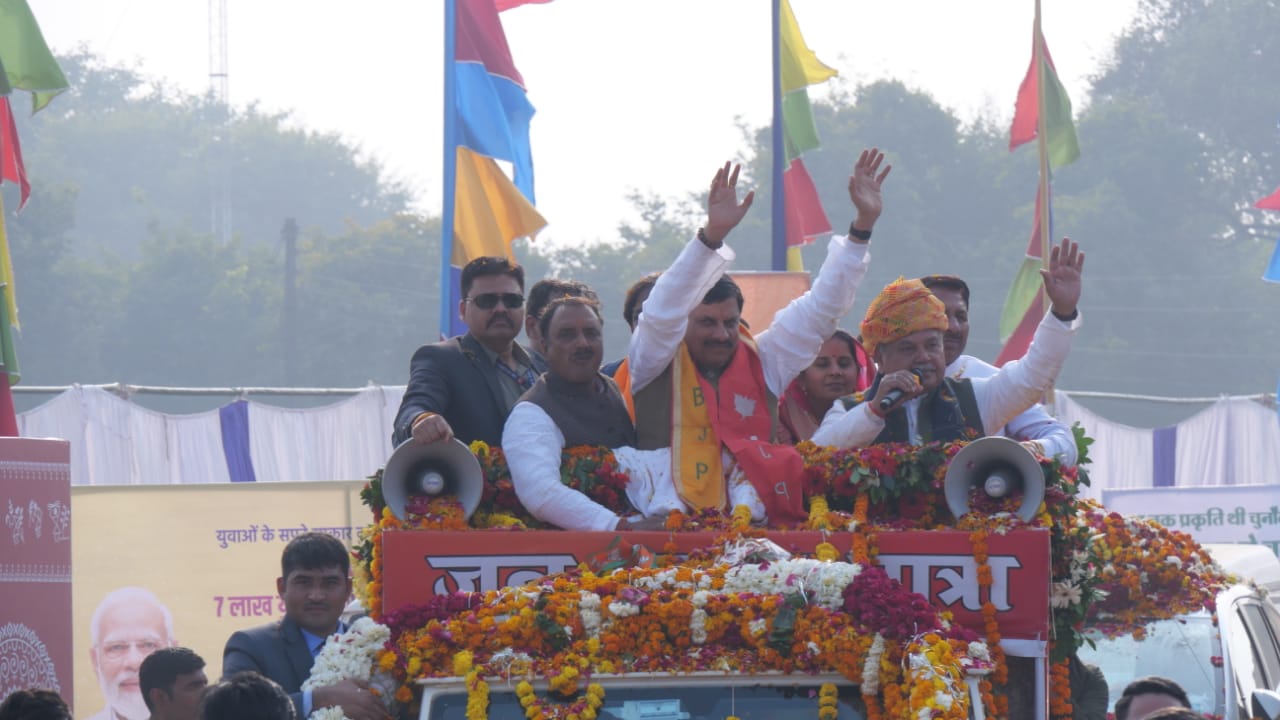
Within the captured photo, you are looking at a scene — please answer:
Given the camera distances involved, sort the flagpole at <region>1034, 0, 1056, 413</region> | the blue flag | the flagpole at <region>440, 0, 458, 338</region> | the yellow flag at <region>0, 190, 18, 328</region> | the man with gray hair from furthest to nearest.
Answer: the blue flag
the flagpole at <region>1034, 0, 1056, 413</region>
the flagpole at <region>440, 0, 458, 338</region>
the man with gray hair
the yellow flag at <region>0, 190, 18, 328</region>

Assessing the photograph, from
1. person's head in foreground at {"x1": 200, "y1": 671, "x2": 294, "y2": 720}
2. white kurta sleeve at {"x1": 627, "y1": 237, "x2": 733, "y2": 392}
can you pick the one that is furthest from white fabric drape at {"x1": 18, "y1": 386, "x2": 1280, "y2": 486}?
person's head in foreground at {"x1": 200, "y1": 671, "x2": 294, "y2": 720}

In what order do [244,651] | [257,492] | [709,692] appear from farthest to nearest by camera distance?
[257,492], [244,651], [709,692]

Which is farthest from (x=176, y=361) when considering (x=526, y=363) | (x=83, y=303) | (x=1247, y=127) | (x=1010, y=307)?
(x=526, y=363)

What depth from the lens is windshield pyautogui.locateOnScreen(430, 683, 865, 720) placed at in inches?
194

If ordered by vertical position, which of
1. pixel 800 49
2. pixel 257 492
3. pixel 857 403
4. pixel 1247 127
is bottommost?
pixel 257 492

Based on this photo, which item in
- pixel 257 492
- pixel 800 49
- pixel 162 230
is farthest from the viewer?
pixel 162 230

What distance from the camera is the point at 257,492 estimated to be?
1266 centimetres

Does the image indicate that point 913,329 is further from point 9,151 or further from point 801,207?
point 801,207

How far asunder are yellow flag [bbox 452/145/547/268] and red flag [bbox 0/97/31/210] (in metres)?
2.94

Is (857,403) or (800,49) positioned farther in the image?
(800,49)

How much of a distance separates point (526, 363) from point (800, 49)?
30.0 feet

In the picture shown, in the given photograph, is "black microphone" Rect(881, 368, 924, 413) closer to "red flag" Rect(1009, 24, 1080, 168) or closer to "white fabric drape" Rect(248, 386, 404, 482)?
"red flag" Rect(1009, 24, 1080, 168)

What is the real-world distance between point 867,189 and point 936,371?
867mm

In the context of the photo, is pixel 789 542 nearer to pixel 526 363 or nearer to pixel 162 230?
pixel 526 363
